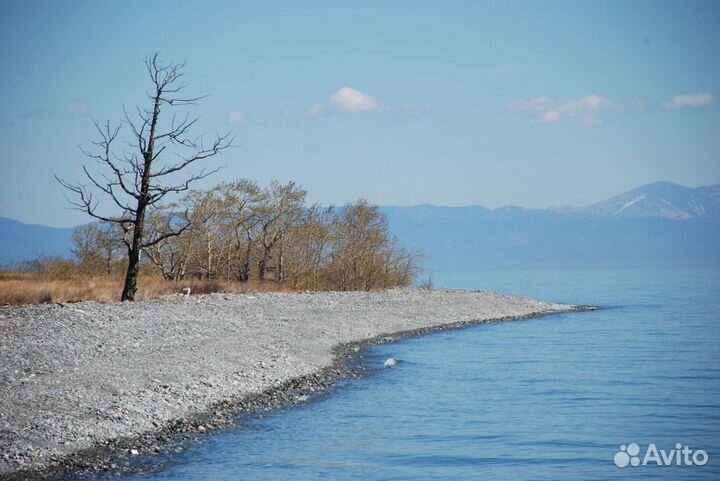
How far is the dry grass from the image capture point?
27.9 metres

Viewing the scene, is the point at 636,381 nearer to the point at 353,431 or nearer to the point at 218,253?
the point at 353,431

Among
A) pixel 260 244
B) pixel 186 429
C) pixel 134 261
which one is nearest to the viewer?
pixel 186 429

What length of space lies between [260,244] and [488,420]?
26.8m

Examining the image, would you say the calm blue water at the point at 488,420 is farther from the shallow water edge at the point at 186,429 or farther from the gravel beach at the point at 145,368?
the gravel beach at the point at 145,368

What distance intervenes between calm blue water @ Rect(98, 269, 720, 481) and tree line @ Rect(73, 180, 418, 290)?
14084mm

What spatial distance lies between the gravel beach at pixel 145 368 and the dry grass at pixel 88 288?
2.48 m

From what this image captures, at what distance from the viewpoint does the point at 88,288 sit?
3120 cm

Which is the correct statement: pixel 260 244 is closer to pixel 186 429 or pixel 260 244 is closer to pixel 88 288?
pixel 88 288

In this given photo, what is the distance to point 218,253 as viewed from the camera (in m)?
41.2

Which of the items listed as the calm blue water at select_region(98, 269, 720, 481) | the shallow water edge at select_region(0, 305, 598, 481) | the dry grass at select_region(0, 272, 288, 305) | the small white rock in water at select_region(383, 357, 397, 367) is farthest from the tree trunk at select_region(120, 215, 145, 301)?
the small white rock in water at select_region(383, 357, 397, 367)

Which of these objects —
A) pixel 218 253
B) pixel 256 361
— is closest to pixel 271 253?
pixel 218 253

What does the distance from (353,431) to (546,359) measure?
12.4 metres

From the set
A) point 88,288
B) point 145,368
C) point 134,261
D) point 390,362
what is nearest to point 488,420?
point 145,368

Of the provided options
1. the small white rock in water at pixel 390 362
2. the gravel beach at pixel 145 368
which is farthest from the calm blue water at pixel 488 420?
the gravel beach at pixel 145 368
